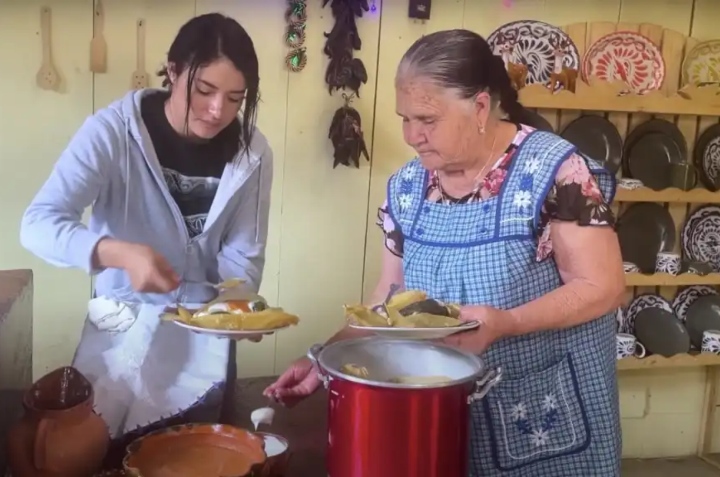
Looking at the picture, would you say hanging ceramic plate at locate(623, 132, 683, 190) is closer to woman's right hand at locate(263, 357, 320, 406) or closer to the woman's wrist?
woman's right hand at locate(263, 357, 320, 406)

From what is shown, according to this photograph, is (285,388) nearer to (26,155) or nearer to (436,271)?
(436,271)

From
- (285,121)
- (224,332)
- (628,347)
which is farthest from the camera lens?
(628,347)

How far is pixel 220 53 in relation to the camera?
1276 mm

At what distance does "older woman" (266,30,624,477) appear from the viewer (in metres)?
1.16

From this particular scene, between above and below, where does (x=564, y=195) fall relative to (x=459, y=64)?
below

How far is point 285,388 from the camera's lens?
117 cm

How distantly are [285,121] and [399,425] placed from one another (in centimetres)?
80

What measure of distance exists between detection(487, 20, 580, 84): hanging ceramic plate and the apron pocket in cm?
85

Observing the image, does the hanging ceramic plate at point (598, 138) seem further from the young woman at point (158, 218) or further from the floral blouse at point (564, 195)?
the young woman at point (158, 218)

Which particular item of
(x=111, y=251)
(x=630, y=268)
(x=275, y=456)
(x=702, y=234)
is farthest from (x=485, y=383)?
(x=702, y=234)

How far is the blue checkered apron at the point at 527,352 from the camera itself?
1187 millimetres

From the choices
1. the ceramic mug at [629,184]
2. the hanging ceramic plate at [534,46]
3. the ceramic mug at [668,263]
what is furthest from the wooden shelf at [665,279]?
the hanging ceramic plate at [534,46]

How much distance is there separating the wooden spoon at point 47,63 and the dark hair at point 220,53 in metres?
0.19

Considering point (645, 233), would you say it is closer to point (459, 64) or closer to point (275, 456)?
point (459, 64)
